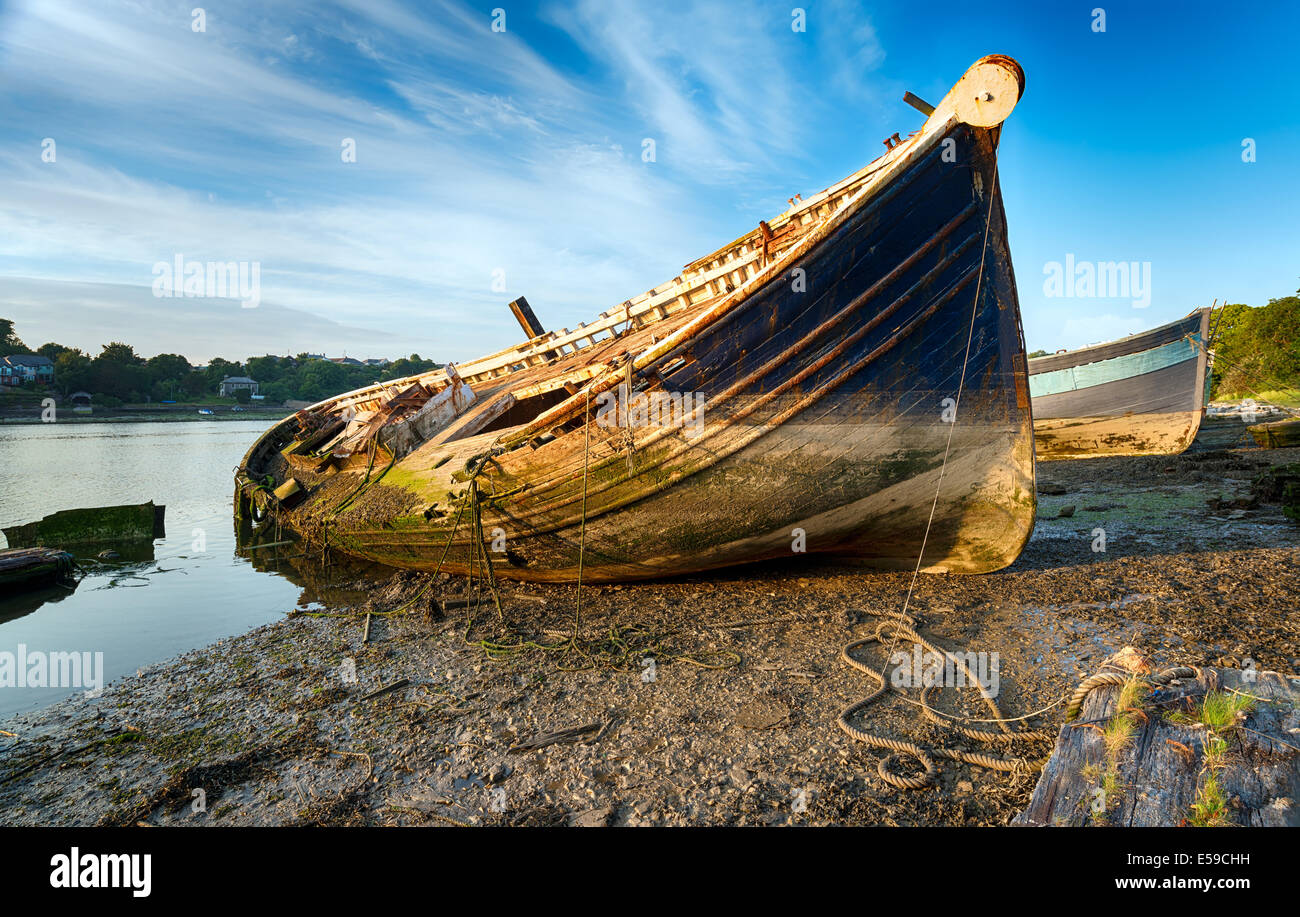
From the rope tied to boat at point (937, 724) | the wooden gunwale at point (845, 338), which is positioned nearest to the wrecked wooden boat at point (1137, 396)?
the wooden gunwale at point (845, 338)

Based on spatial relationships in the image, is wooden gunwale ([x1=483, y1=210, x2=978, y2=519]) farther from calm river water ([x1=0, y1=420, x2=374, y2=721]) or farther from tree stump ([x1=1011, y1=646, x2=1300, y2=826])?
calm river water ([x1=0, y1=420, x2=374, y2=721])

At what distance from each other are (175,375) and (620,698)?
3282 inches

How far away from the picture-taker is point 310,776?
3.59 meters

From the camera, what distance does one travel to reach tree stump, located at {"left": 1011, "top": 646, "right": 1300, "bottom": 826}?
229 cm

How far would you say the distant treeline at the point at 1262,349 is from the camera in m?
A: 26.6

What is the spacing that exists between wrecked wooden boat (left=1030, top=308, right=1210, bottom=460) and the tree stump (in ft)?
48.3

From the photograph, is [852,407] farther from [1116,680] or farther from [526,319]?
[526,319]

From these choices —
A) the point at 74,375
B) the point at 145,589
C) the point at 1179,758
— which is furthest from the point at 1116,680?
the point at 74,375

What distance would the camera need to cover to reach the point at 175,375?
228ft

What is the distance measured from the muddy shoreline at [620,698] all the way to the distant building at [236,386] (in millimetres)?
92044

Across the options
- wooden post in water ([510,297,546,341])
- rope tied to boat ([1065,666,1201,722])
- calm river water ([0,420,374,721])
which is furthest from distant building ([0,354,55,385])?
rope tied to boat ([1065,666,1201,722])
